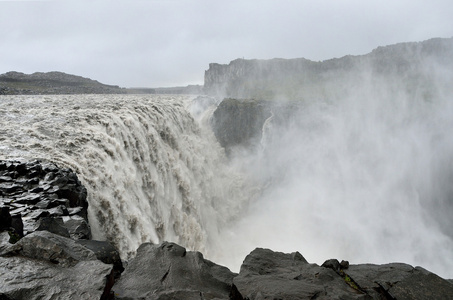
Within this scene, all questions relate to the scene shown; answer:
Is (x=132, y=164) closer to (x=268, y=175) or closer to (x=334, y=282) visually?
(x=334, y=282)

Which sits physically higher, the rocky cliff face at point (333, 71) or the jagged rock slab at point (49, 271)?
the rocky cliff face at point (333, 71)

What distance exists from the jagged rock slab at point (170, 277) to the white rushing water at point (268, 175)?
5.77 m

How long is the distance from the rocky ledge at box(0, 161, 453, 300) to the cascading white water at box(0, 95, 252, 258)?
15.7 ft

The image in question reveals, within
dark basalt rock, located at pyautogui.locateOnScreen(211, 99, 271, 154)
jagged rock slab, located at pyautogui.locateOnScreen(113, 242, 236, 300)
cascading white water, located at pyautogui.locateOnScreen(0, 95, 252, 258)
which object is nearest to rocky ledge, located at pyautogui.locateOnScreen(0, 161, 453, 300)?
jagged rock slab, located at pyautogui.locateOnScreen(113, 242, 236, 300)

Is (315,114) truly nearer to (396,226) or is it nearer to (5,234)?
(396,226)

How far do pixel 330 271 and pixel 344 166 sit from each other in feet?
91.4

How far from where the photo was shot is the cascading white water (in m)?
12.2

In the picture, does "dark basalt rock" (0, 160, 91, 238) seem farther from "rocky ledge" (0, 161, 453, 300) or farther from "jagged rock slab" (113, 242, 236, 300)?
"jagged rock slab" (113, 242, 236, 300)

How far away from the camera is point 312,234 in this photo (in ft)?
85.5

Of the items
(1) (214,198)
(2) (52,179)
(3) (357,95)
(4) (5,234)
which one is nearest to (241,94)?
(3) (357,95)

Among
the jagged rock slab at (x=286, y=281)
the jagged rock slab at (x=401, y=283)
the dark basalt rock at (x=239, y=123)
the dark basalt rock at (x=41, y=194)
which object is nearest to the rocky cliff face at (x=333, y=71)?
the dark basalt rock at (x=239, y=123)

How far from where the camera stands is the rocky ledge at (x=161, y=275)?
165 inches

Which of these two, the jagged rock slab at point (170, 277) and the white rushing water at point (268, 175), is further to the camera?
the white rushing water at point (268, 175)

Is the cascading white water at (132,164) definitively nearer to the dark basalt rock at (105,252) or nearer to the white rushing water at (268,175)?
the white rushing water at (268,175)
